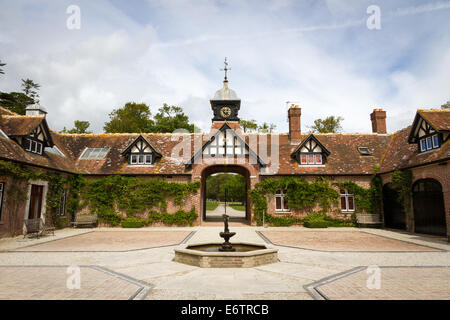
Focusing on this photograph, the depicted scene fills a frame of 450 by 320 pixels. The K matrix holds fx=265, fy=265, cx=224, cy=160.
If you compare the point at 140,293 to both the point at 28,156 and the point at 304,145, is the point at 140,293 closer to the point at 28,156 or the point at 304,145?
the point at 28,156

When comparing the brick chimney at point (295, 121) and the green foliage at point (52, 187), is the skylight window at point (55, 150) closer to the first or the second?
the green foliage at point (52, 187)

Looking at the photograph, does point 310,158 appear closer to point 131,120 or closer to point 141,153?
point 141,153

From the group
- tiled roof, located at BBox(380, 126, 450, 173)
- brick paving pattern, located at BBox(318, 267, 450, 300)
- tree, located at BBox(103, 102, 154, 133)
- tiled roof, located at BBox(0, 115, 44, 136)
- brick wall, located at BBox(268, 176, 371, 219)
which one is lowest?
brick paving pattern, located at BBox(318, 267, 450, 300)

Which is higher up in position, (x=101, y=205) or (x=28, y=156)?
(x=28, y=156)

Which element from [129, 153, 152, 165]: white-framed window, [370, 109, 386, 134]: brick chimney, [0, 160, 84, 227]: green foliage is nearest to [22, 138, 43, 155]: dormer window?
[0, 160, 84, 227]: green foliage

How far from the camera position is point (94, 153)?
2341 cm

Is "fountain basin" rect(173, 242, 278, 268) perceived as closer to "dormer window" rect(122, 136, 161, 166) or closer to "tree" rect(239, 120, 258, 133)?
"dormer window" rect(122, 136, 161, 166)

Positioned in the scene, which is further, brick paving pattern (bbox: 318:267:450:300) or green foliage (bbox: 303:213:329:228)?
green foliage (bbox: 303:213:329:228)

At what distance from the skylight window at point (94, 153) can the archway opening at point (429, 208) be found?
23788 mm

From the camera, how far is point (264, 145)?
23.8 m

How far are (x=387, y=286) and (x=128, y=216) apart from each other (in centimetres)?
1817

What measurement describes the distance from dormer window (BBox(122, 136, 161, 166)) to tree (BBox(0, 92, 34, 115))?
83.5 feet

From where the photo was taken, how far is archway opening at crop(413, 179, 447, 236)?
1546 centimetres
